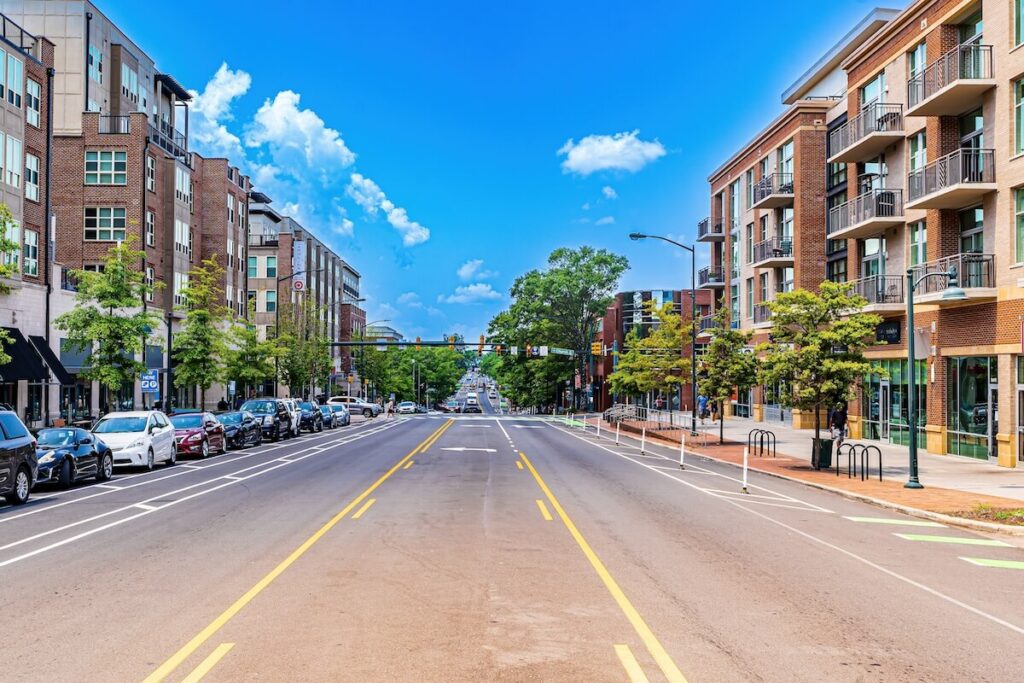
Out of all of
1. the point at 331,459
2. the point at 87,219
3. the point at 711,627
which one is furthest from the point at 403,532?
the point at 87,219

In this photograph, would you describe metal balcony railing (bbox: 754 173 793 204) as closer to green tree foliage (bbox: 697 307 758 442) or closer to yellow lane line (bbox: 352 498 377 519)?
green tree foliage (bbox: 697 307 758 442)

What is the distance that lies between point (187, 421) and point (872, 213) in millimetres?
27584

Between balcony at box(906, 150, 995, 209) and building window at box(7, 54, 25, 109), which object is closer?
balcony at box(906, 150, 995, 209)

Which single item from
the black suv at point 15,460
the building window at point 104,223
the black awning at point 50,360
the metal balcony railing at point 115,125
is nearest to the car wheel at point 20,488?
the black suv at point 15,460

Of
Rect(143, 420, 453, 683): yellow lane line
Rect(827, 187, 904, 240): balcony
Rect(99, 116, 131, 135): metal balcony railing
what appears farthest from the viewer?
Rect(99, 116, 131, 135): metal balcony railing

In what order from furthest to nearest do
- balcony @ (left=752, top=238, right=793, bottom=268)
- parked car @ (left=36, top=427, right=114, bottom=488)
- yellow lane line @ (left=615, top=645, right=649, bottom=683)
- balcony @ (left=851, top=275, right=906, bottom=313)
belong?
1. balcony @ (left=752, top=238, right=793, bottom=268)
2. balcony @ (left=851, top=275, right=906, bottom=313)
3. parked car @ (left=36, top=427, right=114, bottom=488)
4. yellow lane line @ (left=615, top=645, right=649, bottom=683)

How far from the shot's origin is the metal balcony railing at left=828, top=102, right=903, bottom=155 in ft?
112

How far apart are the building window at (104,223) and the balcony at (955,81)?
4213cm

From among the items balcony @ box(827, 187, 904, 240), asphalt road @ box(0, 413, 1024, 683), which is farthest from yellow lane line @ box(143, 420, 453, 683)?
balcony @ box(827, 187, 904, 240)

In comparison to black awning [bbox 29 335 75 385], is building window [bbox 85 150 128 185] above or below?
above

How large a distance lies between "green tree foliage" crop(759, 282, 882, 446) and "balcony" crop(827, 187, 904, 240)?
9.09 m

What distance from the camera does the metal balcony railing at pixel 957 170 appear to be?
27328 mm

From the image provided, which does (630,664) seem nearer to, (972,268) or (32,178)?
(972,268)

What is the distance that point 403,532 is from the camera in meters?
13.3
